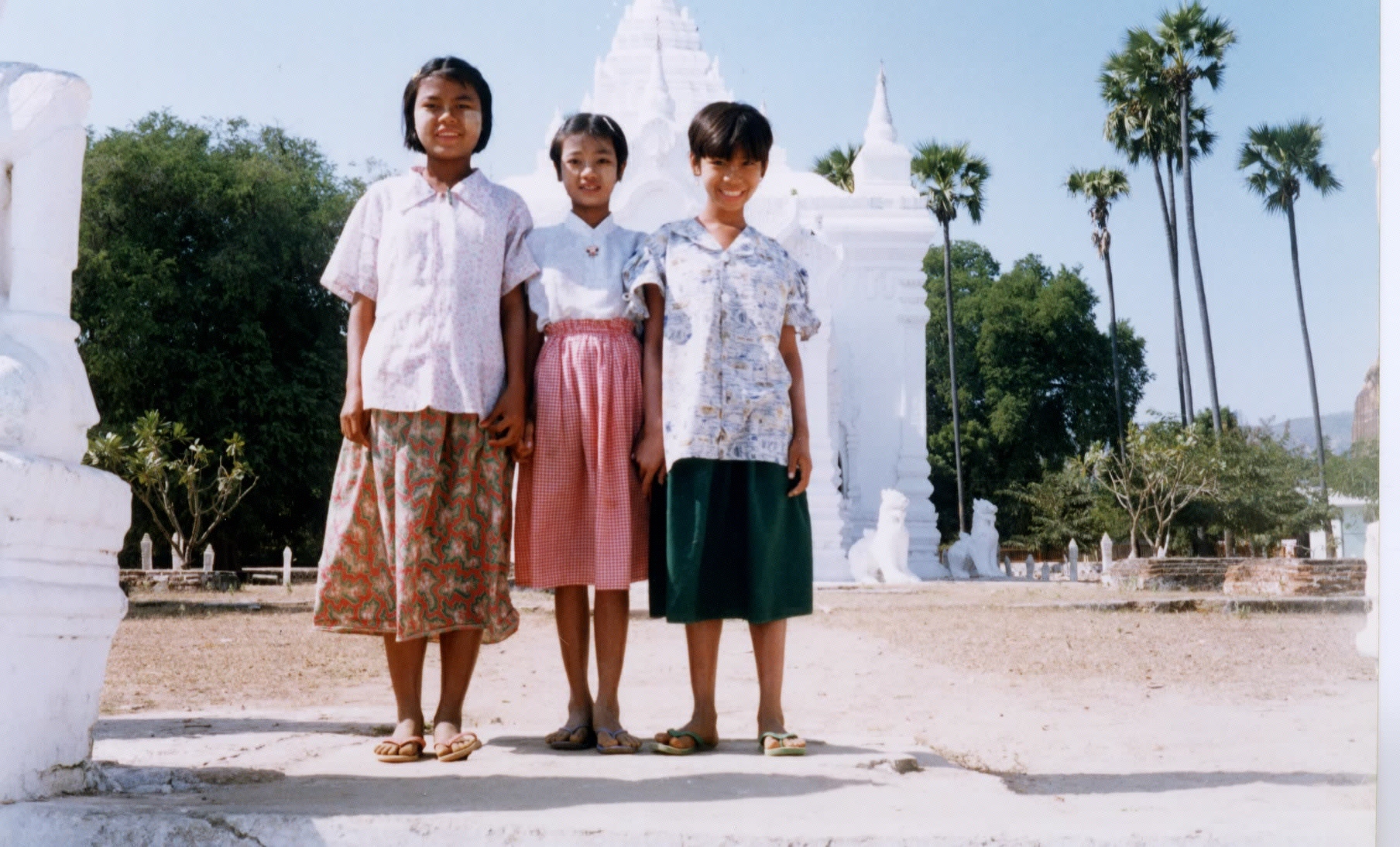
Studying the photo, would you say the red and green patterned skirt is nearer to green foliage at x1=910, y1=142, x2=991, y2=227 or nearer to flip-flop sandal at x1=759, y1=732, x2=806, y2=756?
flip-flop sandal at x1=759, y1=732, x2=806, y2=756

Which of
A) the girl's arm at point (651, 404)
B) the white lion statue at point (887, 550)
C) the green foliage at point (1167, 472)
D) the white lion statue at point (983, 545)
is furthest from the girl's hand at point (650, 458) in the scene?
the green foliage at point (1167, 472)

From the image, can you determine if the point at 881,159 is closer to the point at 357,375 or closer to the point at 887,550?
the point at 887,550

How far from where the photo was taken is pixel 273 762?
366 centimetres

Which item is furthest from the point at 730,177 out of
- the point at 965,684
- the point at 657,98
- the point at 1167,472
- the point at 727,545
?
the point at 1167,472

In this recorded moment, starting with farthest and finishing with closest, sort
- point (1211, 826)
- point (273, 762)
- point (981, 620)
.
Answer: point (981, 620) < point (273, 762) < point (1211, 826)

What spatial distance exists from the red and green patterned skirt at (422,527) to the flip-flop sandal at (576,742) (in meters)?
0.34

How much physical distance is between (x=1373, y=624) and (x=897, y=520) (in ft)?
47.0

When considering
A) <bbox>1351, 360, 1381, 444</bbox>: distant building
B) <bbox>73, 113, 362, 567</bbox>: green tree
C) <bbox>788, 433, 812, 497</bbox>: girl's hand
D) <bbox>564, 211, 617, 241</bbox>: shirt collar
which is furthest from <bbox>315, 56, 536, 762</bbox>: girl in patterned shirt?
<bbox>73, 113, 362, 567</bbox>: green tree

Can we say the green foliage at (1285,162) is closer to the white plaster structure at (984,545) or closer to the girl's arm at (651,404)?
the white plaster structure at (984,545)

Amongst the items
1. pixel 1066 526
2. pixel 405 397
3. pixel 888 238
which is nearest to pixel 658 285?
pixel 405 397

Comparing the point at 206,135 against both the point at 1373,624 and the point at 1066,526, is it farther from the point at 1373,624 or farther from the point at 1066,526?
the point at 1373,624

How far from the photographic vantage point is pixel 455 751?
136 inches

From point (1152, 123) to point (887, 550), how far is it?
13021 mm

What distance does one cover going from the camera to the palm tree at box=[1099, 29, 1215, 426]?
25.8 metres
